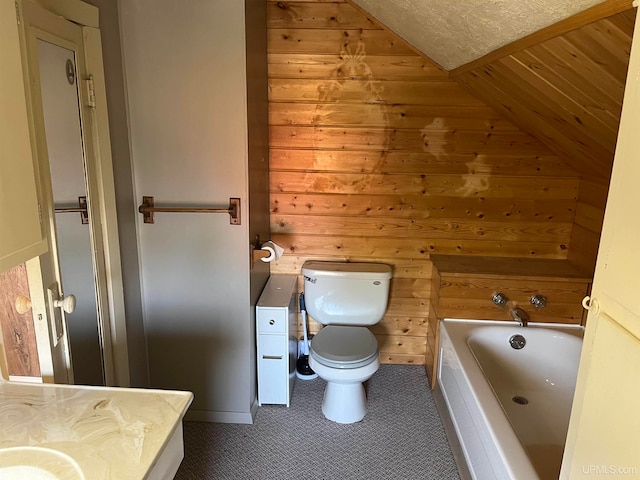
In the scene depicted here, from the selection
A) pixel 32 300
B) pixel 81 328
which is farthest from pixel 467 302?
pixel 32 300

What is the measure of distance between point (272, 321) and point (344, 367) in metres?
0.44

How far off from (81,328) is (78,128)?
0.74m

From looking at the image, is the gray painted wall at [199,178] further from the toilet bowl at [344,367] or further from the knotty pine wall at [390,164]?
the toilet bowl at [344,367]

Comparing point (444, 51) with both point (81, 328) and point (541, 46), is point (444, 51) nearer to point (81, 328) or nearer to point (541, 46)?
point (541, 46)

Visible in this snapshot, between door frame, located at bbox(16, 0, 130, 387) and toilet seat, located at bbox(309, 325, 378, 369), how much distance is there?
0.93 m

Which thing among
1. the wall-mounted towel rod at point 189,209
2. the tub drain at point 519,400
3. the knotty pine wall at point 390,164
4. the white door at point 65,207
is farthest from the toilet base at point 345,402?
the white door at point 65,207

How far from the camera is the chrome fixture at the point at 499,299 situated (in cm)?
256

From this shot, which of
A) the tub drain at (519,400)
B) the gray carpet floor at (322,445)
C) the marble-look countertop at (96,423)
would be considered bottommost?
the gray carpet floor at (322,445)

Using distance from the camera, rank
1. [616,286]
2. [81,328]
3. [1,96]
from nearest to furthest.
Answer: [616,286]
[1,96]
[81,328]

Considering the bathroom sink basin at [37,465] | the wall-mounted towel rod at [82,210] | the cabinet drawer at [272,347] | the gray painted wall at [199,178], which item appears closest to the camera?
the bathroom sink basin at [37,465]

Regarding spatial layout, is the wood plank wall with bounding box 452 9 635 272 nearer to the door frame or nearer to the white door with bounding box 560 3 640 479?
the white door with bounding box 560 3 640 479

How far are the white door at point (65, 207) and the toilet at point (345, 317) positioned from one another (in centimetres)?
111

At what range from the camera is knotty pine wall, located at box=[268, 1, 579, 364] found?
265 centimetres

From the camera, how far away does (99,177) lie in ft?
5.93
